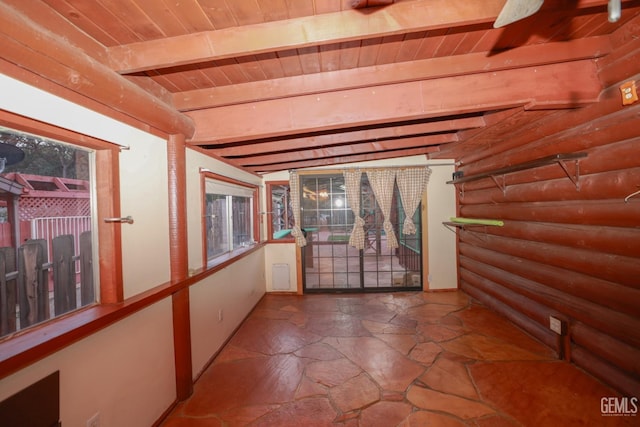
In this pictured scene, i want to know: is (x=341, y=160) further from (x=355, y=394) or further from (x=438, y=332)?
(x=355, y=394)

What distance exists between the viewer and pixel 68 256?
1.36 metres

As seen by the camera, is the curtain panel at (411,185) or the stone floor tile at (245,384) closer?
the stone floor tile at (245,384)

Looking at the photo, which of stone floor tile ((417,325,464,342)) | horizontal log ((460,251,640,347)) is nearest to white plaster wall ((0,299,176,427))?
stone floor tile ((417,325,464,342))

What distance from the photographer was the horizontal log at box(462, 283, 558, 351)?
8.13 feet

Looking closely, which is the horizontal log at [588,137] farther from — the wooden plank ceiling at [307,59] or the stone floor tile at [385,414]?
the stone floor tile at [385,414]

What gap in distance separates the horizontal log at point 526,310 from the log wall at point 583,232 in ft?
0.04

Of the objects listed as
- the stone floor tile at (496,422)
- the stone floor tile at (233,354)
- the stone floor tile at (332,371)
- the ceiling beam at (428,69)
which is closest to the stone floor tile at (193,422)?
the stone floor tile at (233,354)

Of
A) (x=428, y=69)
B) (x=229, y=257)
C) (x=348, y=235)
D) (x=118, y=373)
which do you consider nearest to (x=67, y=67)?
(x=118, y=373)

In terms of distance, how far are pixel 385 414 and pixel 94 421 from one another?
1735mm

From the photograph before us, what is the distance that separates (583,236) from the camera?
1.96 meters

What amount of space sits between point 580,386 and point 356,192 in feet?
10.0

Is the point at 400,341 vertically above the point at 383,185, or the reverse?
the point at 383,185

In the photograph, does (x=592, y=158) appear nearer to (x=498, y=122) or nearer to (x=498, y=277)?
(x=498, y=122)

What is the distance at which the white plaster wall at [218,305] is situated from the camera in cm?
221
